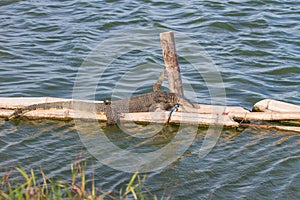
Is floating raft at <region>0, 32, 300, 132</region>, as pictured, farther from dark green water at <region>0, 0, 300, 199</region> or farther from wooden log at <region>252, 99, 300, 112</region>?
dark green water at <region>0, 0, 300, 199</region>

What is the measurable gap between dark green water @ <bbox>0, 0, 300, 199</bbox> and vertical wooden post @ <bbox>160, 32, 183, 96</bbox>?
0.57 meters

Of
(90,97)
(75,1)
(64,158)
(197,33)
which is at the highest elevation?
(75,1)

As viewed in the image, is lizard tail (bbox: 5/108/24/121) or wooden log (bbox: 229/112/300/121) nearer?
wooden log (bbox: 229/112/300/121)

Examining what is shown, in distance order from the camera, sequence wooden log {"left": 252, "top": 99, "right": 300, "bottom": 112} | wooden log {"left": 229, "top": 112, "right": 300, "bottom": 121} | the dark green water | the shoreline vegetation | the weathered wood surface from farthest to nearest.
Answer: wooden log {"left": 252, "top": 99, "right": 300, "bottom": 112}
the weathered wood surface
wooden log {"left": 229, "top": 112, "right": 300, "bottom": 121}
the dark green water
the shoreline vegetation

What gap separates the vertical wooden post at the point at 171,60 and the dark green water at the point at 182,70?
1.88 feet

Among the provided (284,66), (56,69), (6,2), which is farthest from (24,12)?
(284,66)

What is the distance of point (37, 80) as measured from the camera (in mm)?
9125

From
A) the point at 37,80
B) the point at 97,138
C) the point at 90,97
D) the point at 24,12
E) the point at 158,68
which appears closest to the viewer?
the point at 97,138

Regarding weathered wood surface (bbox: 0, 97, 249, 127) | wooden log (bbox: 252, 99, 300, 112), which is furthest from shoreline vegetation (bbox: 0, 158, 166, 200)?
wooden log (bbox: 252, 99, 300, 112)

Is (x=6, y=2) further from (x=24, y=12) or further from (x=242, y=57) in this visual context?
(x=242, y=57)

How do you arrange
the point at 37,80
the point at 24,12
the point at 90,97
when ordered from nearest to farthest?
1. the point at 90,97
2. the point at 37,80
3. the point at 24,12

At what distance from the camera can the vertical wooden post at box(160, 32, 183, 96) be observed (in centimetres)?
686

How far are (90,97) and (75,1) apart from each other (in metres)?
5.67

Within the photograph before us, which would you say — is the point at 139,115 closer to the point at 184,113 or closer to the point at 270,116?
the point at 184,113
